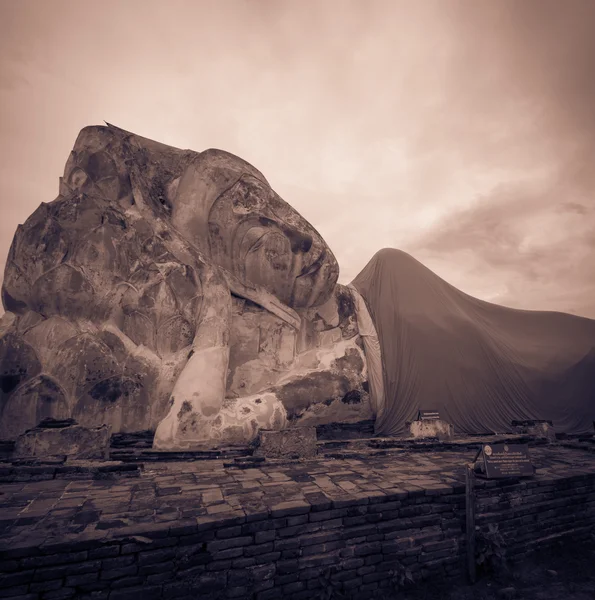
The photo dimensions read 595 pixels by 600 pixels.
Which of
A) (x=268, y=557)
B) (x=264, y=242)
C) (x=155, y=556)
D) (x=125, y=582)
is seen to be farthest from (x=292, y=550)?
(x=264, y=242)

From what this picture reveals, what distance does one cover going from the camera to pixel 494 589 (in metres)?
2.76

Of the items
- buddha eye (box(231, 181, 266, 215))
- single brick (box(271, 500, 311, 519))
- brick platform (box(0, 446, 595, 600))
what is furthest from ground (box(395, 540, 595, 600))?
buddha eye (box(231, 181, 266, 215))

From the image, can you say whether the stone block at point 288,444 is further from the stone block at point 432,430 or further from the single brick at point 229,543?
the stone block at point 432,430

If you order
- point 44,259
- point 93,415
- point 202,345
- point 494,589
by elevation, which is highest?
point 44,259

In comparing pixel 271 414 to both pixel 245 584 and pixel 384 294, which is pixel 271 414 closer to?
pixel 245 584

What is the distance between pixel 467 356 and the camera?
7.46m

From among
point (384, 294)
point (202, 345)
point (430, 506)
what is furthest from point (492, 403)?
point (202, 345)

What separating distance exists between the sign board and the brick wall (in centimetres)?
19

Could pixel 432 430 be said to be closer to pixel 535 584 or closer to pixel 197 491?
pixel 535 584

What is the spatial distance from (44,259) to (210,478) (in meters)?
4.25

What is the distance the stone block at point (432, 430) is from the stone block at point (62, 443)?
4383mm

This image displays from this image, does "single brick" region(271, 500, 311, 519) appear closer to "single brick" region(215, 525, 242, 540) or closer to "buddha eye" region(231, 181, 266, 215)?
"single brick" region(215, 525, 242, 540)

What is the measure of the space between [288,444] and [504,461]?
2246 mm

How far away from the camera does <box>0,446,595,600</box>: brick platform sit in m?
2.07
